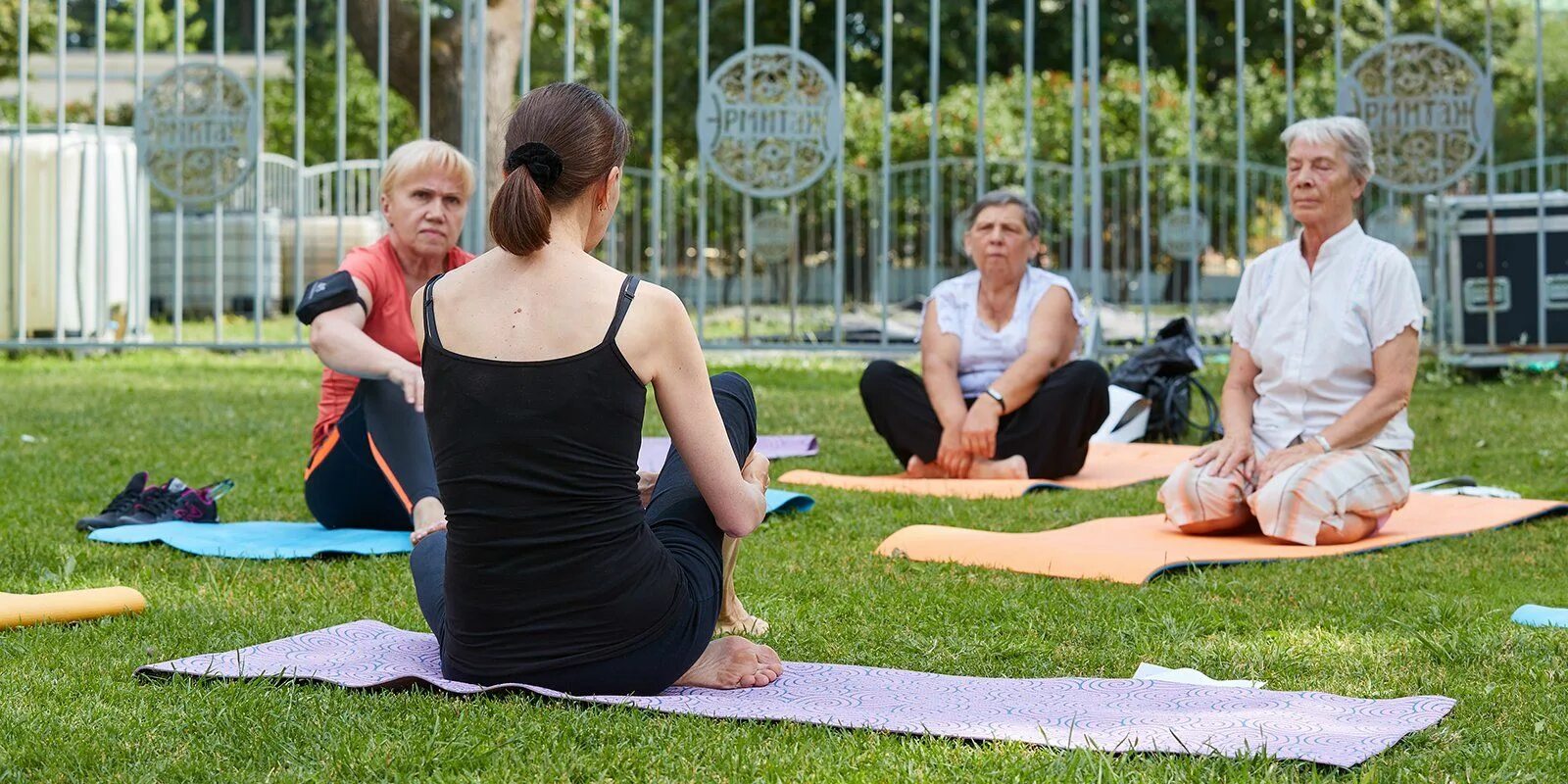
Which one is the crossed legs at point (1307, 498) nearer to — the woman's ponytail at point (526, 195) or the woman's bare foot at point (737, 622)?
the woman's bare foot at point (737, 622)

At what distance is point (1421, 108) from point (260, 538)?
717cm

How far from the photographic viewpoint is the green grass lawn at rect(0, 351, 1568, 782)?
2576 millimetres

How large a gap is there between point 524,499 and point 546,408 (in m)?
0.17

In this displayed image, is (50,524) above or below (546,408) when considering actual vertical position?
below

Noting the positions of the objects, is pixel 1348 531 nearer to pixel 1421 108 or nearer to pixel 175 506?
pixel 175 506

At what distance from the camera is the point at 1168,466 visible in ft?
21.9

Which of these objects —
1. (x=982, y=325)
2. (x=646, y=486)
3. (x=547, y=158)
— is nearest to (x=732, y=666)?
(x=646, y=486)

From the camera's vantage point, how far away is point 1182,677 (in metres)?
3.21

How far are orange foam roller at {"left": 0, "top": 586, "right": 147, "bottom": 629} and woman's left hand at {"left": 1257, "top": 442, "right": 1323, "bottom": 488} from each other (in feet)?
9.78

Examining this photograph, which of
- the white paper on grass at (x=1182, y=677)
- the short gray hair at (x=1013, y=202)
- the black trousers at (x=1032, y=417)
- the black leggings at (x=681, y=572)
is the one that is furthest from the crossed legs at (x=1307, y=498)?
the black leggings at (x=681, y=572)

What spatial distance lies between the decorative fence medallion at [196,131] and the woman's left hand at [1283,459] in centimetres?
734

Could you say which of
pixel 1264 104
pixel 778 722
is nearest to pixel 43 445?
pixel 778 722

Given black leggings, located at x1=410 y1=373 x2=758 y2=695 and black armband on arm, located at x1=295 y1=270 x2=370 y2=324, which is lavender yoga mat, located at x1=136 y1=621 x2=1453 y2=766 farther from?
black armband on arm, located at x1=295 y1=270 x2=370 y2=324

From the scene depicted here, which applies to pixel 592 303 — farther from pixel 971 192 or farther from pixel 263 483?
pixel 971 192
